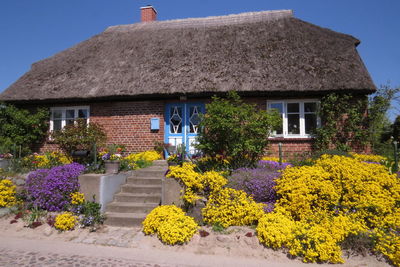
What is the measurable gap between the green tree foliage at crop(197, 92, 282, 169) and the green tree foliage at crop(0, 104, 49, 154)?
718 cm

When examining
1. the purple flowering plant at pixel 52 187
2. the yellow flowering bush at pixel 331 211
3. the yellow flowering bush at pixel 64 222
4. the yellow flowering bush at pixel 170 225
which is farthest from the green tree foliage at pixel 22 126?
the yellow flowering bush at pixel 331 211

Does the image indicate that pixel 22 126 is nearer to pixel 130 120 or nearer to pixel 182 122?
pixel 130 120

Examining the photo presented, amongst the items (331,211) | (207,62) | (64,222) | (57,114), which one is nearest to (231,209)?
(331,211)

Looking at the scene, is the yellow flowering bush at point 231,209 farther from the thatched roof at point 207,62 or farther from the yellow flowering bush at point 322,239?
the thatched roof at point 207,62

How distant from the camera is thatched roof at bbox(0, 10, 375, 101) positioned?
8.38 meters

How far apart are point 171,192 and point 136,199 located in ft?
3.12

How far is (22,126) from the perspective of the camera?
977 centimetres

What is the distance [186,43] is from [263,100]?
14.1ft

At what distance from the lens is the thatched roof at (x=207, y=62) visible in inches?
330

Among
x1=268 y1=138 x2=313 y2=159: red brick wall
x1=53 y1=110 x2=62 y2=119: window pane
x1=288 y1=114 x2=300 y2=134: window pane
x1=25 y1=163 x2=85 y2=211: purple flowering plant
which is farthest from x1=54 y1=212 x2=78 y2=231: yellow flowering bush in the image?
x1=288 y1=114 x2=300 y2=134: window pane

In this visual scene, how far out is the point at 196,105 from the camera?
9195mm

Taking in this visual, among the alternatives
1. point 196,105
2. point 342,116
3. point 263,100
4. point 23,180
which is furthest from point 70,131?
point 342,116

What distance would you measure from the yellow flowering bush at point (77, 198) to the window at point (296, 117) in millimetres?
5961

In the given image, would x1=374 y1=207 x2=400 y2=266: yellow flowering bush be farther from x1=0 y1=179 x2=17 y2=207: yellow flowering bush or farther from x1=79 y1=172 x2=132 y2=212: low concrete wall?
x1=0 y1=179 x2=17 y2=207: yellow flowering bush
